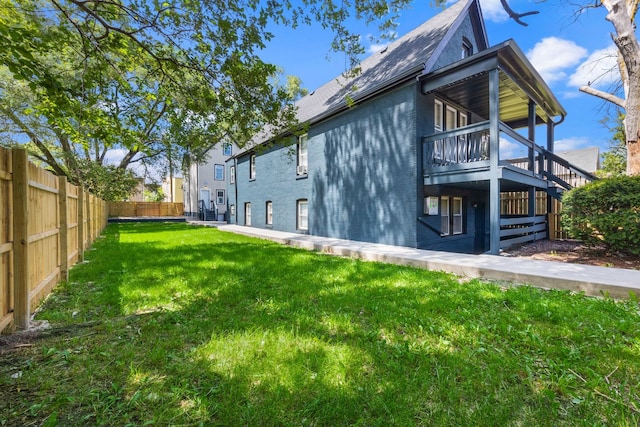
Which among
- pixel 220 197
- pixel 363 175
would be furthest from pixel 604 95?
pixel 220 197

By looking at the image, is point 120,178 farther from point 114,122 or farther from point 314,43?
A: point 314,43

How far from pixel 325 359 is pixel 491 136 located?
23.4ft

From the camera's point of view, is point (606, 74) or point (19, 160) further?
point (606, 74)

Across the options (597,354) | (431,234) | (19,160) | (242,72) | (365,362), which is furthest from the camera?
(431,234)

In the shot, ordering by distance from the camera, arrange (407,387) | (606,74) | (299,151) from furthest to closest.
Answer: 1. (299,151)
2. (606,74)
3. (407,387)

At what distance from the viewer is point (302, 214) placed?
1339 centimetres

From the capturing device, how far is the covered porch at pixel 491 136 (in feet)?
23.4

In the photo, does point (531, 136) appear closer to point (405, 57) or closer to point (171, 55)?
point (405, 57)

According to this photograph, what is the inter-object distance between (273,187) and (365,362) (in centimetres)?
1330

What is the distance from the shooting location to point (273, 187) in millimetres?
15062

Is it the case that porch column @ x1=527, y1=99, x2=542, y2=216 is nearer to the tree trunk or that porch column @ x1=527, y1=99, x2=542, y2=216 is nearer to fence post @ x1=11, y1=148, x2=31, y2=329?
the tree trunk

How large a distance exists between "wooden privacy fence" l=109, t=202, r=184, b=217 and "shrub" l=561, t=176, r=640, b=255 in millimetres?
33363

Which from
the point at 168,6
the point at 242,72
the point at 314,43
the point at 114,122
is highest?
the point at 314,43

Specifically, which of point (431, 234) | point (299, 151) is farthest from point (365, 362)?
point (299, 151)
